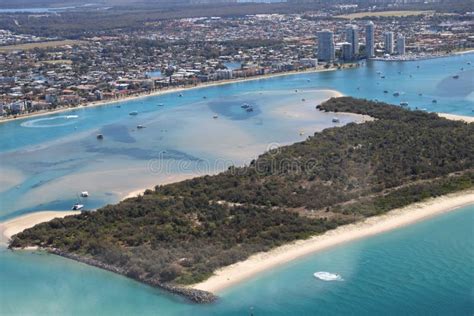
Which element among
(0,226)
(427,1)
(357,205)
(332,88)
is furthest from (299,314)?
(427,1)

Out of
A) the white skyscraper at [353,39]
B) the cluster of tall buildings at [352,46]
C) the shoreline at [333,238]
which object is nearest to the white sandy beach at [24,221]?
the shoreline at [333,238]

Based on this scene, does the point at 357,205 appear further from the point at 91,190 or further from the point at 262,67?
the point at 262,67

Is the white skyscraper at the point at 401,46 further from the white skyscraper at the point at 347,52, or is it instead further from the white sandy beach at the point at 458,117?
the white sandy beach at the point at 458,117

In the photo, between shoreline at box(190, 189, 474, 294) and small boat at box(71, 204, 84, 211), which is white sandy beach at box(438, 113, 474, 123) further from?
small boat at box(71, 204, 84, 211)

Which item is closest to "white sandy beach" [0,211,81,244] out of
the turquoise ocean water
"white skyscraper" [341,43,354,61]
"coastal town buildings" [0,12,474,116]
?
the turquoise ocean water

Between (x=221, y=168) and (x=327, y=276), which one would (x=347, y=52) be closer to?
(x=221, y=168)

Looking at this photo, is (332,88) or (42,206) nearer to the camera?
(42,206)
